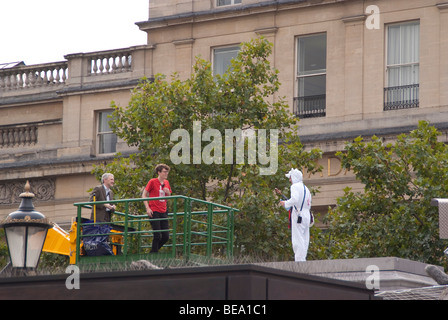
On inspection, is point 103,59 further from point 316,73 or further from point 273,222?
point 273,222

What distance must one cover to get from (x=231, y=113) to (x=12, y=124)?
14.5m

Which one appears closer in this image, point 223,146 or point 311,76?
point 223,146

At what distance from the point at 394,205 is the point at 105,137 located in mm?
15080

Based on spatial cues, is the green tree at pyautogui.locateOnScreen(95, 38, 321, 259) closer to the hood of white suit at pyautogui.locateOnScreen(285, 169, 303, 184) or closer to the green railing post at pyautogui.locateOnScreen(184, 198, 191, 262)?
the hood of white suit at pyautogui.locateOnScreen(285, 169, 303, 184)

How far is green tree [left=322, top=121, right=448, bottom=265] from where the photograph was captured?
1009 inches

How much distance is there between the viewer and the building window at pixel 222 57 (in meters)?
36.5

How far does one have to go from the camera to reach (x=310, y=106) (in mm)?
35156

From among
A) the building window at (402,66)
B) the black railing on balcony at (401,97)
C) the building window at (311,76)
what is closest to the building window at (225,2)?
the building window at (311,76)

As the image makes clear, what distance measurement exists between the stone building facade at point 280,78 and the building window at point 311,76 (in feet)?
0.10

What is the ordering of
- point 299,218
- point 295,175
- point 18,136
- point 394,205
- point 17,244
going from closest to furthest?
point 17,244, point 295,175, point 299,218, point 394,205, point 18,136

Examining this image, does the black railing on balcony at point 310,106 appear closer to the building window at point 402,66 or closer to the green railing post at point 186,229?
the building window at point 402,66

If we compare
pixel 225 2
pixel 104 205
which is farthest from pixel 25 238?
pixel 225 2

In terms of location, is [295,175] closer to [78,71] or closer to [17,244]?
[17,244]
